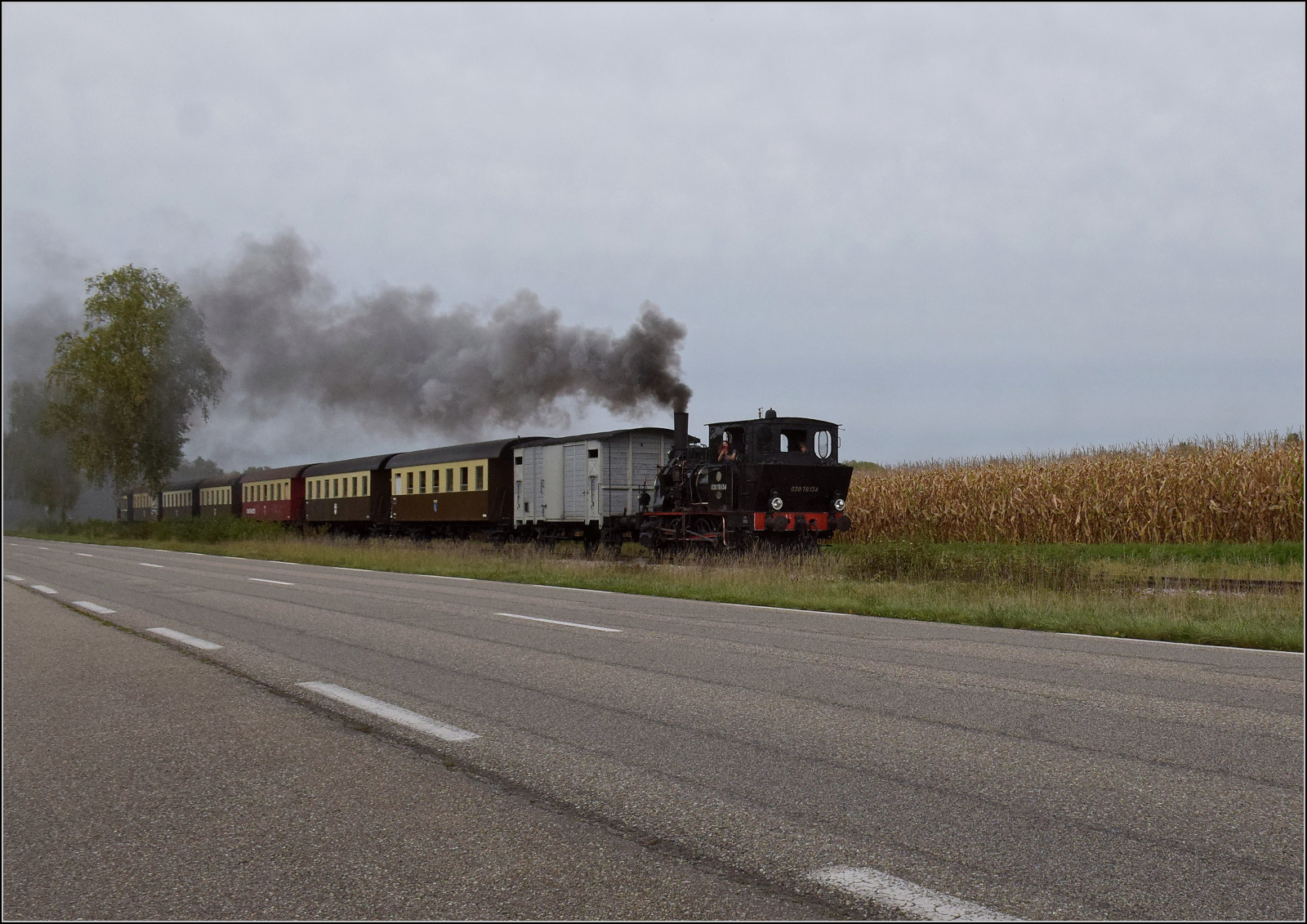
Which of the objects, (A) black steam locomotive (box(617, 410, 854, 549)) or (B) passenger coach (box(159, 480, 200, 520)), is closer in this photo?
(A) black steam locomotive (box(617, 410, 854, 549))

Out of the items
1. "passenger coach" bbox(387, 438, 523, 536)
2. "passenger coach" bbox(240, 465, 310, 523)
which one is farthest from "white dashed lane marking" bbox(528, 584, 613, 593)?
"passenger coach" bbox(240, 465, 310, 523)

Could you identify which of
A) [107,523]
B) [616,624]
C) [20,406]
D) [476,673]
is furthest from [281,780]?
[20,406]

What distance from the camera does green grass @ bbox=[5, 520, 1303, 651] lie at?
1078cm

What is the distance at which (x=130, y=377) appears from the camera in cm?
5066

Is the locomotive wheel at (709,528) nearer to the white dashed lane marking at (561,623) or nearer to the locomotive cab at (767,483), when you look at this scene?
the locomotive cab at (767,483)

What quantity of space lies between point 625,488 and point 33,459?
77.8m

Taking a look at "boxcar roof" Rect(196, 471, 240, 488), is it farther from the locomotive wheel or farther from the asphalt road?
the asphalt road

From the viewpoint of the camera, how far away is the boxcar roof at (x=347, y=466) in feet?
118

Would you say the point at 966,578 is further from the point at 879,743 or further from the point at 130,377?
the point at 130,377

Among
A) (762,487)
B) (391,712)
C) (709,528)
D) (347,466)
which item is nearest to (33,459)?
(347,466)

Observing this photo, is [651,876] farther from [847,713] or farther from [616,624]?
[616,624]

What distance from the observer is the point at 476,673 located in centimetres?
782

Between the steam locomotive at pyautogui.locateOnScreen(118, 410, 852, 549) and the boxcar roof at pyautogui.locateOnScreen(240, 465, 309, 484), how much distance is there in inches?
267

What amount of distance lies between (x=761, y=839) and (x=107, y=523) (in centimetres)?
6626
